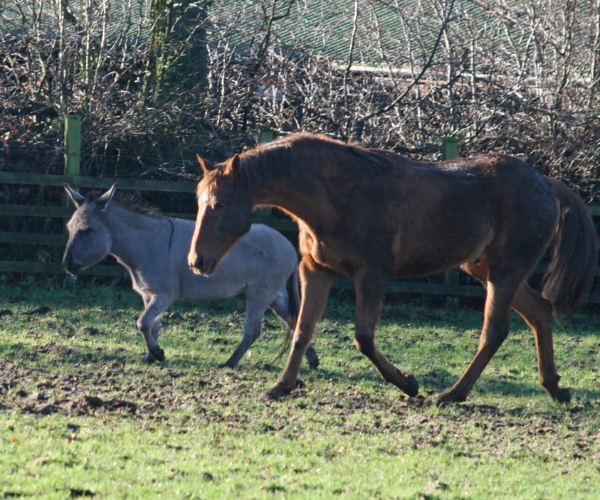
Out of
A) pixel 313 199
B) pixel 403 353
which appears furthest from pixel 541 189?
pixel 403 353

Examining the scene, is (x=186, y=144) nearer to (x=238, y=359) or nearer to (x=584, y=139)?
(x=238, y=359)

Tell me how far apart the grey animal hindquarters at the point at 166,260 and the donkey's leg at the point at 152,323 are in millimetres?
22

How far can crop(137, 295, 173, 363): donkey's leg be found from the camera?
670 cm

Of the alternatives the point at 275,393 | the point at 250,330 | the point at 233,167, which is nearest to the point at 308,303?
the point at 275,393

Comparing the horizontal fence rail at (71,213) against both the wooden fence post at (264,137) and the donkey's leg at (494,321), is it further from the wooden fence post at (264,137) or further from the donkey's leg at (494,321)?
the donkey's leg at (494,321)

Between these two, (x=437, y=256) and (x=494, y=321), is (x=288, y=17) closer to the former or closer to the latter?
(x=437, y=256)

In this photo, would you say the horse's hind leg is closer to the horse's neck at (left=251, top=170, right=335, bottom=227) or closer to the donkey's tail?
the donkey's tail

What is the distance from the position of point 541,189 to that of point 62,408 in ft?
13.0

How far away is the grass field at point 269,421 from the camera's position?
371cm

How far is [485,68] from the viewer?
38.2 feet

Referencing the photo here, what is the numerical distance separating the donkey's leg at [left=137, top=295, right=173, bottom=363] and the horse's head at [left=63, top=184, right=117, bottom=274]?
724 millimetres

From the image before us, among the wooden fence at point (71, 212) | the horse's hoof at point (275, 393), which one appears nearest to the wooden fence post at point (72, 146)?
the wooden fence at point (71, 212)

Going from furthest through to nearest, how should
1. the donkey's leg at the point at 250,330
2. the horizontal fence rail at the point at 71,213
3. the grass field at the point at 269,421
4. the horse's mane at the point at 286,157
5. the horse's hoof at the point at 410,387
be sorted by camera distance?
the horizontal fence rail at the point at 71,213 → the donkey's leg at the point at 250,330 → the horse's hoof at the point at 410,387 → the horse's mane at the point at 286,157 → the grass field at the point at 269,421

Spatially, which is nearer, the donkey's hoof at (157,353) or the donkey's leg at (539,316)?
the donkey's leg at (539,316)
